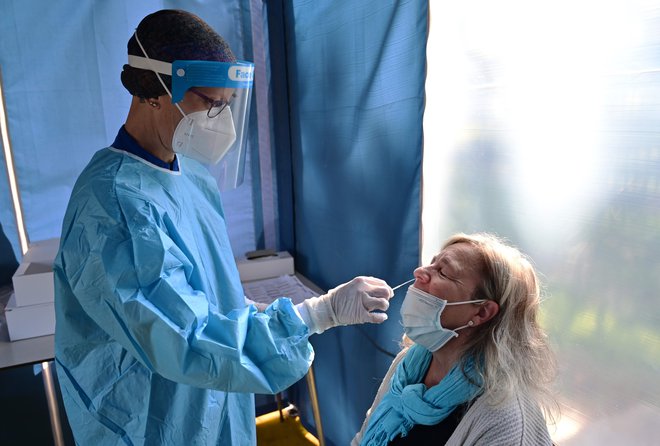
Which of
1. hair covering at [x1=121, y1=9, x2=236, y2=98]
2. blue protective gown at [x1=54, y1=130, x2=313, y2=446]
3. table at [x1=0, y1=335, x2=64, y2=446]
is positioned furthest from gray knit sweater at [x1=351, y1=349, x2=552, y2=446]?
table at [x1=0, y1=335, x2=64, y2=446]

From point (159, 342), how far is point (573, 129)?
98 centimetres

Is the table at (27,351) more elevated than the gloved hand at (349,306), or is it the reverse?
the gloved hand at (349,306)

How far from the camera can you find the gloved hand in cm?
117

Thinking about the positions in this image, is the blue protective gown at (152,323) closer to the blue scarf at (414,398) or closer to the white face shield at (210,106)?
the white face shield at (210,106)

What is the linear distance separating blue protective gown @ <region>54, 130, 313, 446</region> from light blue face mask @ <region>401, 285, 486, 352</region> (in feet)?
0.94

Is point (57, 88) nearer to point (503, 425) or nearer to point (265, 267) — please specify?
point (265, 267)

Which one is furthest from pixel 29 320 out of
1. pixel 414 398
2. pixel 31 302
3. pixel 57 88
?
pixel 414 398

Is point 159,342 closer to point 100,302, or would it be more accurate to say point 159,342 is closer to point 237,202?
point 100,302

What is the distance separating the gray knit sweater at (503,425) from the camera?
104 centimetres

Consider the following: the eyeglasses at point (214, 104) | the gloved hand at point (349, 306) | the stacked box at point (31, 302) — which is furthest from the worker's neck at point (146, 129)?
the stacked box at point (31, 302)

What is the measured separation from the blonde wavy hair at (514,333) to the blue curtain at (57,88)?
6.36ft

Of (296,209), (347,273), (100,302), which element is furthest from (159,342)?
(296,209)

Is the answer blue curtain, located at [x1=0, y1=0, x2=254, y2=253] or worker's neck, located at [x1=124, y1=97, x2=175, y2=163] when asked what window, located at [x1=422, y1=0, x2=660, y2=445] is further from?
blue curtain, located at [x1=0, y1=0, x2=254, y2=253]

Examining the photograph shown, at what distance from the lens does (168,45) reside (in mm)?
1074
